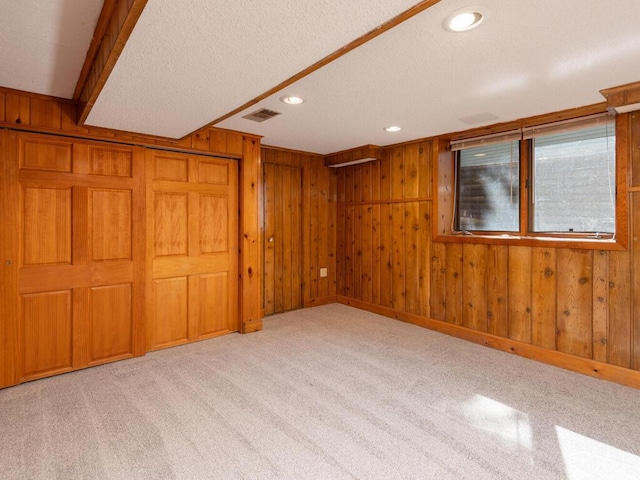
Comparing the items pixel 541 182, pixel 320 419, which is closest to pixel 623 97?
pixel 541 182

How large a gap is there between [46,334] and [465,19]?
3.59 m

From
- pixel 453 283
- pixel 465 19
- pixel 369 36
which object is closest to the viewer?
pixel 369 36

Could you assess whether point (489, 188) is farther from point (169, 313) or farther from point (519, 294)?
point (169, 313)

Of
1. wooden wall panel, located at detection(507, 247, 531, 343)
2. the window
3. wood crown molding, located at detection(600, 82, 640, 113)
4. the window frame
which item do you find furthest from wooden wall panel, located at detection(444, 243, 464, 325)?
wood crown molding, located at detection(600, 82, 640, 113)

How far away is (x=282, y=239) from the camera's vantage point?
4.76m

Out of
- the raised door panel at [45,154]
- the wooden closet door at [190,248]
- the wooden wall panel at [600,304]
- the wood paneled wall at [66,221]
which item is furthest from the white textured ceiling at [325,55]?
the wooden wall panel at [600,304]

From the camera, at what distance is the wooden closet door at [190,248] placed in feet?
11.0

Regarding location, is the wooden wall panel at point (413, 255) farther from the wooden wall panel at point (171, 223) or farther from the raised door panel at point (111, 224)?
the raised door panel at point (111, 224)

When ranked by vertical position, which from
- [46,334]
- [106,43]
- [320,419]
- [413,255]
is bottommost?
[320,419]

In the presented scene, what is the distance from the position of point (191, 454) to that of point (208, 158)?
2741mm

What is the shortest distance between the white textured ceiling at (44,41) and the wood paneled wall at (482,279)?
3373 millimetres

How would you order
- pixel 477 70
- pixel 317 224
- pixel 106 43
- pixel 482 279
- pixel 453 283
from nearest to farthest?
pixel 106 43
pixel 477 70
pixel 482 279
pixel 453 283
pixel 317 224

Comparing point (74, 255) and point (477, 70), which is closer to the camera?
point (477, 70)

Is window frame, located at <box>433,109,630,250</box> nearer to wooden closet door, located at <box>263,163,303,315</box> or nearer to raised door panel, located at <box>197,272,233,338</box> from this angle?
wooden closet door, located at <box>263,163,303,315</box>
